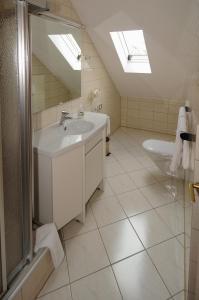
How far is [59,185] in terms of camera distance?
1769 millimetres

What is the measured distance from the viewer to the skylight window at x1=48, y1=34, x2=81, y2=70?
2.30 m

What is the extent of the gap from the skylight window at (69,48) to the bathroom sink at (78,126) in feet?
2.13

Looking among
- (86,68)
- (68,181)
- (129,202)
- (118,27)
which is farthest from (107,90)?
(68,181)

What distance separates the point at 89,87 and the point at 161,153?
135 cm

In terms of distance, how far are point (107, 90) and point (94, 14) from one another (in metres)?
1.46

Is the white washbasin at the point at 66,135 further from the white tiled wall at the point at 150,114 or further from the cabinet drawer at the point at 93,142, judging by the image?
the white tiled wall at the point at 150,114

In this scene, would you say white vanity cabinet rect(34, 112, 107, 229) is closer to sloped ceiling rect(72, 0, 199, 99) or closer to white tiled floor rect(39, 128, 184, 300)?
white tiled floor rect(39, 128, 184, 300)

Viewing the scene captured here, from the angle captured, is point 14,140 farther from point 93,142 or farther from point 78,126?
point 78,126

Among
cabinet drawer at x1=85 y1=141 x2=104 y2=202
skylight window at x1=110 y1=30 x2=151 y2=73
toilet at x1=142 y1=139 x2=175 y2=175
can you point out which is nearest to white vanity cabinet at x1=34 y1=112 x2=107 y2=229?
cabinet drawer at x1=85 y1=141 x2=104 y2=202

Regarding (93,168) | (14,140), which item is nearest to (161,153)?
(93,168)

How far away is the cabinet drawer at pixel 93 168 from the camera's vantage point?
7.01 feet

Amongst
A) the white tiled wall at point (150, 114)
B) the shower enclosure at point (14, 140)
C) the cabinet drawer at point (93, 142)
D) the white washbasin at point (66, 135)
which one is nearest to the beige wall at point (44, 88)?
the white washbasin at point (66, 135)

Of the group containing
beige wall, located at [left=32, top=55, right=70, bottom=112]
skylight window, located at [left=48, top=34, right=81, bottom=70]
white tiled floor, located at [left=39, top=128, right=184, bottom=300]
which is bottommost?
white tiled floor, located at [left=39, top=128, right=184, bottom=300]

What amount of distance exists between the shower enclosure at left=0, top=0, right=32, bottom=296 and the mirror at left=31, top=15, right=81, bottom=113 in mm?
812
